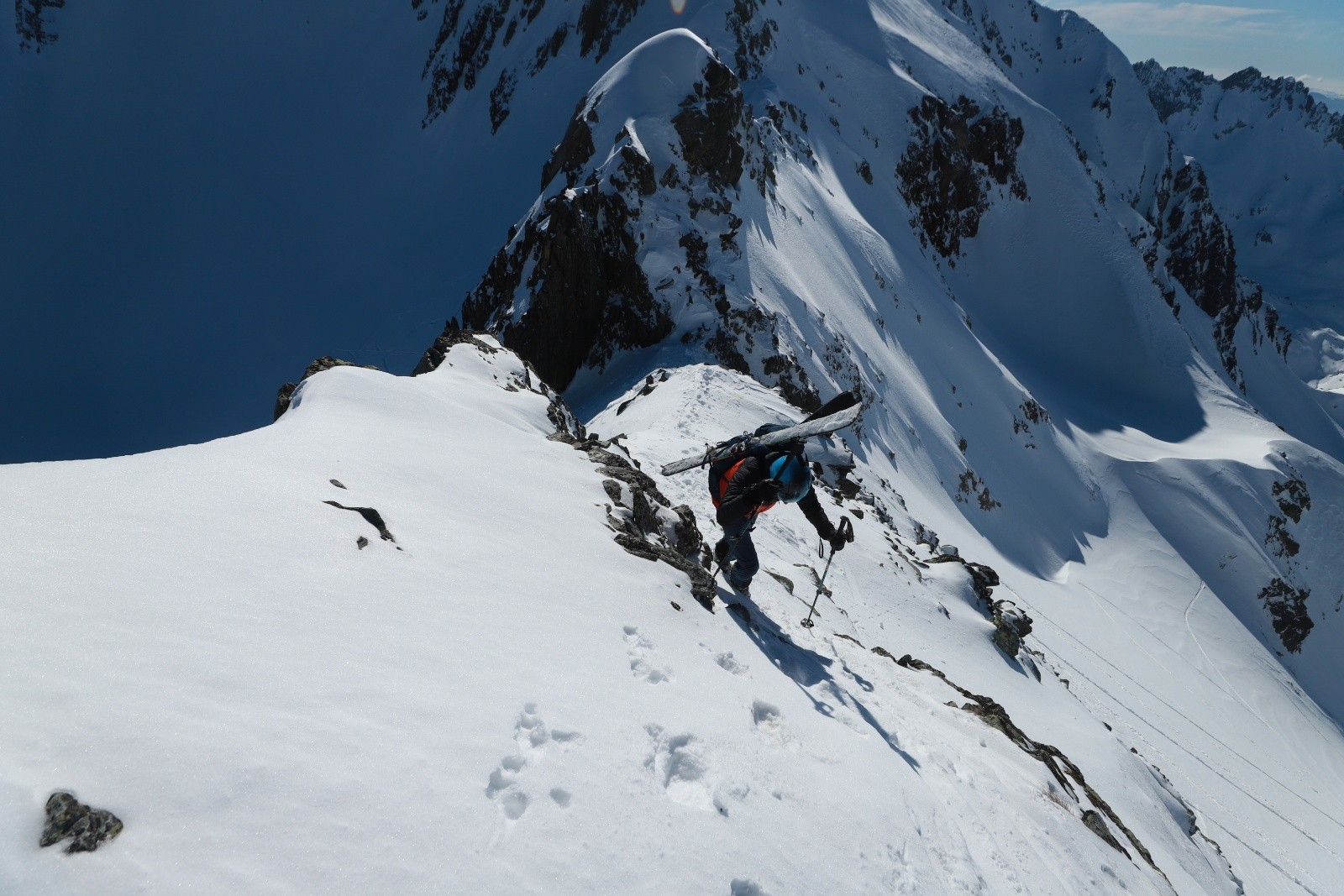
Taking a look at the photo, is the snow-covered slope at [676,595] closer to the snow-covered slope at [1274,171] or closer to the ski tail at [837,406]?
the ski tail at [837,406]

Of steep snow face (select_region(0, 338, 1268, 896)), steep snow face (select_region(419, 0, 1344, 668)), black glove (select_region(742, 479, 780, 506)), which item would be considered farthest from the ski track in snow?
black glove (select_region(742, 479, 780, 506))

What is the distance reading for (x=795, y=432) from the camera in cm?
800

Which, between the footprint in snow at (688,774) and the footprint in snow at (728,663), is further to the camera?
the footprint in snow at (728,663)

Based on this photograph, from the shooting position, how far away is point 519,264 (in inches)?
1097

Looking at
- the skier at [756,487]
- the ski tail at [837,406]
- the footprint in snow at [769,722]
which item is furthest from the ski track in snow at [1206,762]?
the footprint in snow at [769,722]

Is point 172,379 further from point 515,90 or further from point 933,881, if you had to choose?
point 933,881

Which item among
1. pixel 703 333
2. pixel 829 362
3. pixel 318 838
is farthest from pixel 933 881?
pixel 829 362

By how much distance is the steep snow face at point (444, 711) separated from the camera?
3.02m

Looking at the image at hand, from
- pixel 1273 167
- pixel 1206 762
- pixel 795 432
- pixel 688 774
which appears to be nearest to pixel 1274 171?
pixel 1273 167

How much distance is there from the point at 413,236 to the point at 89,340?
75.1ft

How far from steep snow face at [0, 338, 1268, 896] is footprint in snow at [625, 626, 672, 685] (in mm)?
37

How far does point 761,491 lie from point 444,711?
4.34 m

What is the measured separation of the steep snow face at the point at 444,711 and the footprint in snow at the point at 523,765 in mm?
15

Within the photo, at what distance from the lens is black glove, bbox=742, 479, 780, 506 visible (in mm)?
7660
